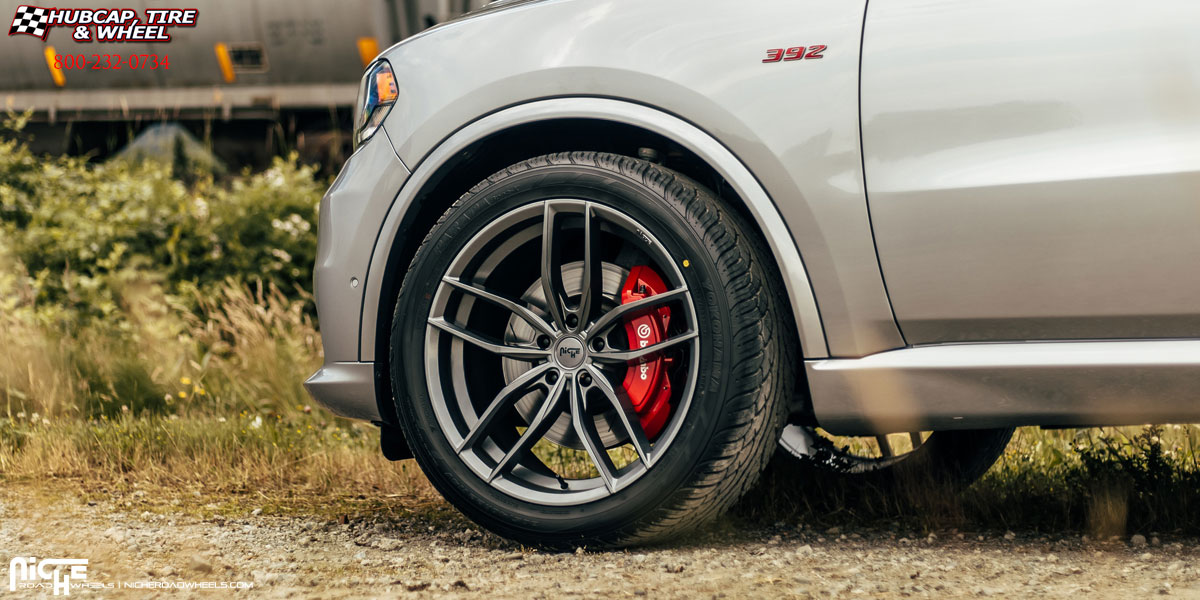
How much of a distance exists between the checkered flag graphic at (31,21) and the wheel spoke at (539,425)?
9.15m

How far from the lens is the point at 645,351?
237 centimetres

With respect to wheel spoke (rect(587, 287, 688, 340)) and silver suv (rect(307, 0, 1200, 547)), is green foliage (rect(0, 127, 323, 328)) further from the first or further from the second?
wheel spoke (rect(587, 287, 688, 340))

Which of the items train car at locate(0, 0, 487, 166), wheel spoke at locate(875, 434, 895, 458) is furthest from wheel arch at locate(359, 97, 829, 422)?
train car at locate(0, 0, 487, 166)

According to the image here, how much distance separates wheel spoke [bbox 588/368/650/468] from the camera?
7.70 feet

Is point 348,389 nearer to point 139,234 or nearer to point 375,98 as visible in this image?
point 375,98

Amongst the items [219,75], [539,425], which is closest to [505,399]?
[539,425]

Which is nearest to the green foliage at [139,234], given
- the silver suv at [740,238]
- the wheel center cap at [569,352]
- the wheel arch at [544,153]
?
the wheel arch at [544,153]

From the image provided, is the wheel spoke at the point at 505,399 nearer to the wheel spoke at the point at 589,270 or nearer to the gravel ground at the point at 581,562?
the wheel spoke at the point at 589,270

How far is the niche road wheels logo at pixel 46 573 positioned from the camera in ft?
7.16

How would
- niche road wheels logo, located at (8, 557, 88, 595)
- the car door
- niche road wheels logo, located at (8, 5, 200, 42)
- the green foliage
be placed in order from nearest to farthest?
the car door
niche road wheels logo, located at (8, 557, 88, 595)
the green foliage
niche road wheels logo, located at (8, 5, 200, 42)

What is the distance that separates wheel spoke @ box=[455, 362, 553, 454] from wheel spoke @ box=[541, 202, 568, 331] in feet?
0.41

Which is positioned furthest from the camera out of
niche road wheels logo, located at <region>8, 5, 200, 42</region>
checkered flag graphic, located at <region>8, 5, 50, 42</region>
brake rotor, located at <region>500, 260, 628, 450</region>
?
checkered flag graphic, located at <region>8, 5, 50, 42</region>

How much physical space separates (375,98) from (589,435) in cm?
108

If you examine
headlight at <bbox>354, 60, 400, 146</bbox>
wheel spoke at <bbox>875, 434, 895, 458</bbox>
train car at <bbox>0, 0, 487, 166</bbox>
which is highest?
train car at <bbox>0, 0, 487, 166</bbox>
